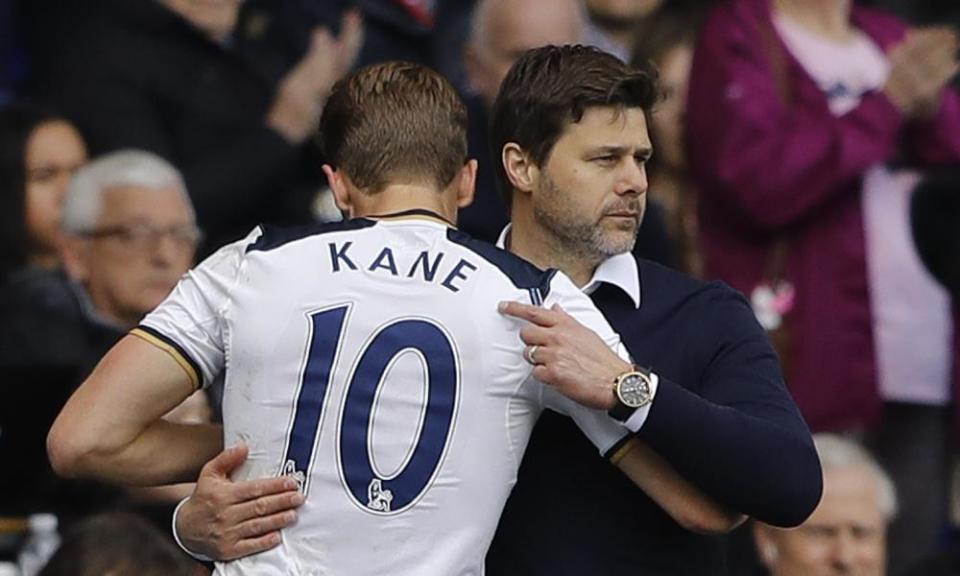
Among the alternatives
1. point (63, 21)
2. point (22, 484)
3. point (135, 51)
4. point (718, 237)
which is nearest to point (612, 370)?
point (22, 484)

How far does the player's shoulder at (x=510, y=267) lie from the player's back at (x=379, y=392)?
0.4 inches

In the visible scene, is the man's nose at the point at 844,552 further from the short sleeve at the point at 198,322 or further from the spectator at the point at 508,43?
the short sleeve at the point at 198,322

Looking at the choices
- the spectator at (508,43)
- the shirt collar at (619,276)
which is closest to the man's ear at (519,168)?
the shirt collar at (619,276)

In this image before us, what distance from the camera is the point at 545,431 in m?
4.39

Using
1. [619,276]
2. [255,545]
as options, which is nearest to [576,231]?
[619,276]

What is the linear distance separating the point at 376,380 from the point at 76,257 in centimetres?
342

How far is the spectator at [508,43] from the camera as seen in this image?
23.1 ft

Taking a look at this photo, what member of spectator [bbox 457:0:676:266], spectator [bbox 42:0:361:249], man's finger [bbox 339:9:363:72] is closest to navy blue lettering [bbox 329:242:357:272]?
spectator [bbox 457:0:676:266]

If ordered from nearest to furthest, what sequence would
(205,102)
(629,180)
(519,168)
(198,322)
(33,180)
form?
(198,322) < (629,180) < (519,168) < (33,180) < (205,102)

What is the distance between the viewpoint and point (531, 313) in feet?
13.4

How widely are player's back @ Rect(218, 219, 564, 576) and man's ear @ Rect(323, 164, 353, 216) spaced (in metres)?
0.13

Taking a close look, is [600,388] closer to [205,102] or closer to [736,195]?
[736,195]

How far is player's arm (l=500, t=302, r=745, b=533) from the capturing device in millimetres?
4055

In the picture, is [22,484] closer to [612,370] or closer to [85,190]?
[85,190]
